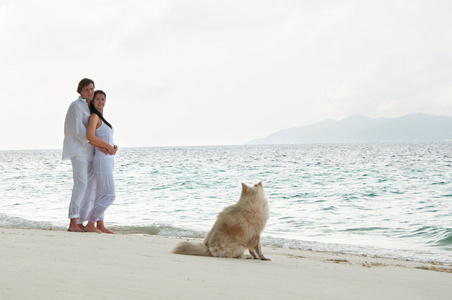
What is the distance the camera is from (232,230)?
4336 mm

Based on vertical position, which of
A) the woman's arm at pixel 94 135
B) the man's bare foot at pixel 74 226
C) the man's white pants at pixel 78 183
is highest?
the woman's arm at pixel 94 135

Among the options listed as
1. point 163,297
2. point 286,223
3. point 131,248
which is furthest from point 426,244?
point 163,297

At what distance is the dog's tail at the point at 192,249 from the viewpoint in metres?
4.30

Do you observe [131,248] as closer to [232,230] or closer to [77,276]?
[232,230]

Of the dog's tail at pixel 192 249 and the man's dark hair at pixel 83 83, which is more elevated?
the man's dark hair at pixel 83 83

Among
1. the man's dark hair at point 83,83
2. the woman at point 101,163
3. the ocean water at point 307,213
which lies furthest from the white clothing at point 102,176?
the ocean water at point 307,213

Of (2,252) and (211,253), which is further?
(211,253)

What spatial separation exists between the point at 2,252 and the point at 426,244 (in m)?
6.96

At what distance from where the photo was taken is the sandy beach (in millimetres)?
2320

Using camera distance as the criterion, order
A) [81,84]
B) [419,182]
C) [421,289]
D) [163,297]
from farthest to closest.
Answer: [419,182] → [81,84] → [421,289] → [163,297]

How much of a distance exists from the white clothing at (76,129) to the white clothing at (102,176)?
0.20 m

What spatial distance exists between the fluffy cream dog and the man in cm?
207

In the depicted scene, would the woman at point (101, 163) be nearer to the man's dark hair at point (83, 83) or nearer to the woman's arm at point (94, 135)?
the woman's arm at point (94, 135)

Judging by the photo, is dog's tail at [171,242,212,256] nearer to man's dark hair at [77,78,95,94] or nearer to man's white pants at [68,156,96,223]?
man's white pants at [68,156,96,223]
